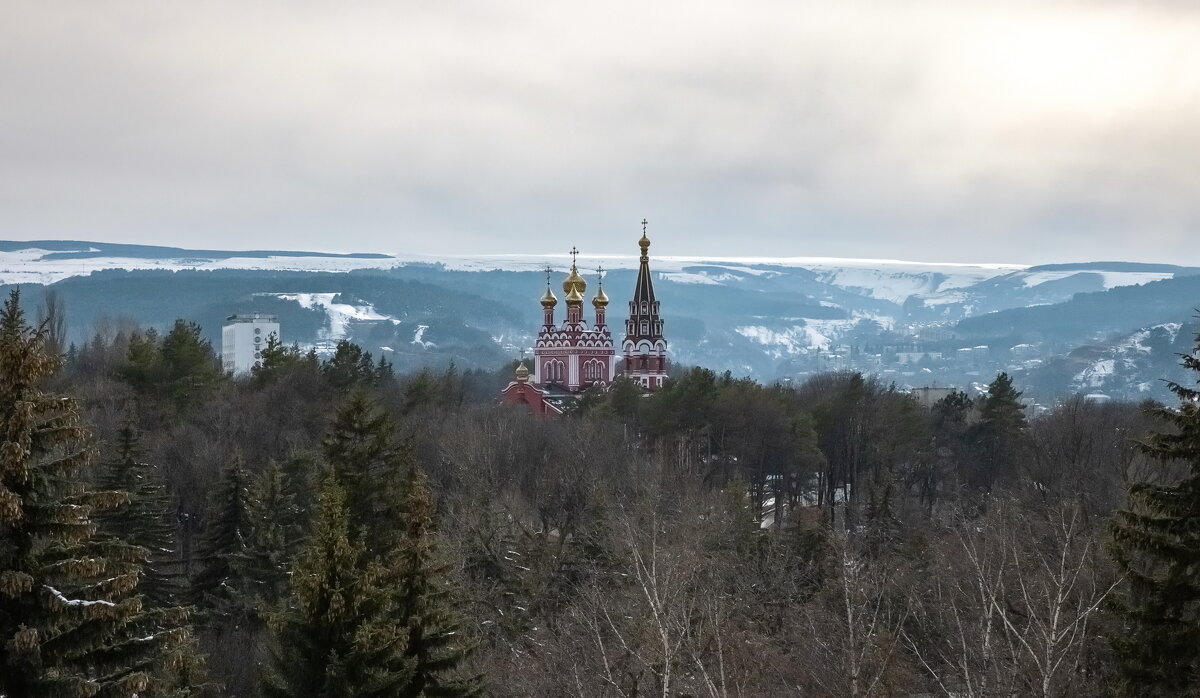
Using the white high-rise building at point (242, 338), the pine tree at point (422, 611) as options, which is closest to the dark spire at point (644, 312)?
the pine tree at point (422, 611)

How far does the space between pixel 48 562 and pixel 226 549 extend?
73.1ft

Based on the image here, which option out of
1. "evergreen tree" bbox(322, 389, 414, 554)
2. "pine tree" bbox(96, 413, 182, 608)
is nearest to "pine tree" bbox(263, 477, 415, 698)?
"evergreen tree" bbox(322, 389, 414, 554)

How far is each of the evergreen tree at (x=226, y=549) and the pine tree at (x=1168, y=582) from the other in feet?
67.3

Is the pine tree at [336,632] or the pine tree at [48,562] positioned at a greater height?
the pine tree at [48,562]

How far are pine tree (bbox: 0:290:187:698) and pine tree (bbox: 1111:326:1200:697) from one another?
35.0 feet

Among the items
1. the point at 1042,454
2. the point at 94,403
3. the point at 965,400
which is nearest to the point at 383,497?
the point at 94,403

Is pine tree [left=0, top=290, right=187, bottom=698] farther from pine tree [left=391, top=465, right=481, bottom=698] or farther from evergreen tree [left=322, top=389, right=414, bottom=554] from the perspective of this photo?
evergreen tree [left=322, top=389, right=414, bottom=554]

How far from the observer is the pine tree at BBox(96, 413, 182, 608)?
28266 millimetres

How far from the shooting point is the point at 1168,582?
50.6ft

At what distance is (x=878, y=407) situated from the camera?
6247 cm

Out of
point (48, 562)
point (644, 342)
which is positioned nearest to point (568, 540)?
point (48, 562)

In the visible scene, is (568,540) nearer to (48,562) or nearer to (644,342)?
(48,562)

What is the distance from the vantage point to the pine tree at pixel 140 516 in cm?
2827

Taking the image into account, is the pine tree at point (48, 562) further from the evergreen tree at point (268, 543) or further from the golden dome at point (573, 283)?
the golden dome at point (573, 283)
